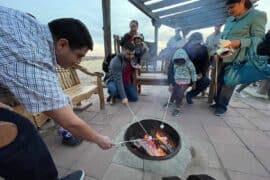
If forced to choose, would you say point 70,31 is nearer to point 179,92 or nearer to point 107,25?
point 179,92

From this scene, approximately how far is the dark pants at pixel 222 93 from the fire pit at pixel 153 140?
1.53 m

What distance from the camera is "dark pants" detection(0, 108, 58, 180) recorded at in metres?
0.91

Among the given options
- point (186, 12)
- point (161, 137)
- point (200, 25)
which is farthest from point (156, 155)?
point (200, 25)

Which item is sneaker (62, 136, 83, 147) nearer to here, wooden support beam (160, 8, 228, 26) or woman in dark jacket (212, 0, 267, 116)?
woman in dark jacket (212, 0, 267, 116)

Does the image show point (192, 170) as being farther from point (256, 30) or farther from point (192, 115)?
point (256, 30)

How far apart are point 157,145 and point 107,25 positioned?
302 cm

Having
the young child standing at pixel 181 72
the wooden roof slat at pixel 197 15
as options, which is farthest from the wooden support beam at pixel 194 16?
the young child standing at pixel 181 72

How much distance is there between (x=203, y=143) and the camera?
228cm

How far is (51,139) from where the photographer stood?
Answer: 2309 millimetres

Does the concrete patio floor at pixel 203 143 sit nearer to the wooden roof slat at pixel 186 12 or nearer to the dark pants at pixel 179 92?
the dark pants at pixel 179 92

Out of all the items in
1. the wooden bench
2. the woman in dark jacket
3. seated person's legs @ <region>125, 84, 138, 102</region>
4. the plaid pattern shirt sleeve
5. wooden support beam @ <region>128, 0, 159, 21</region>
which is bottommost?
seated person's legs @ <region>125, 84, 138, 102</region>

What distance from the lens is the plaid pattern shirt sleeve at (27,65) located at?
2.71 feet

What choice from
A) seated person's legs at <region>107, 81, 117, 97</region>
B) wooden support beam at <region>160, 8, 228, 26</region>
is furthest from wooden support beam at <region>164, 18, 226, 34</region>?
seated person's legs at <region>107, 81, 117, 97</region>

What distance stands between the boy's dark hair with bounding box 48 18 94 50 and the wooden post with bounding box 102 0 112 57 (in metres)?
3.19
